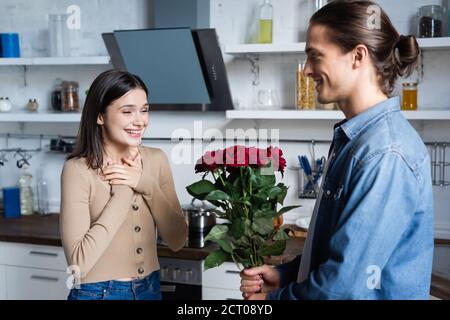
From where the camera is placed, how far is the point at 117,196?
4.78ft

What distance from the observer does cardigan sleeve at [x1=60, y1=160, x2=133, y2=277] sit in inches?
54.2

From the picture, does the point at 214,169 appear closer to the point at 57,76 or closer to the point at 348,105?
the point at 348,105

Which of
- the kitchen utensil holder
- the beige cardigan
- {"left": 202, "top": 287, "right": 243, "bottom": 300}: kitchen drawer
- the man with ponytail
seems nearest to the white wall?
the kitchen utensil holder

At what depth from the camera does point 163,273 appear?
242 centimetres

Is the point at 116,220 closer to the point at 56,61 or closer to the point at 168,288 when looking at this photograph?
the point at 168,288

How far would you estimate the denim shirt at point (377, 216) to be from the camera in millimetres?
918

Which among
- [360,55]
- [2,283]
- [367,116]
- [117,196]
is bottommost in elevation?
[2,283]

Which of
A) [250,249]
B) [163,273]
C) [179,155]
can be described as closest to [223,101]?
[179,155]

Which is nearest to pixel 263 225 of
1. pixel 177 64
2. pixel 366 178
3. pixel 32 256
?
pixel 366 178

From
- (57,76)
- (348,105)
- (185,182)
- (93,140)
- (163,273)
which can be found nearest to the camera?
(348,105)

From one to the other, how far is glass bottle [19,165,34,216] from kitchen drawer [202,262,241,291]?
4.34 ft

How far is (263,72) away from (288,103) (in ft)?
0.70

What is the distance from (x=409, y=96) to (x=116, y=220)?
163cm
